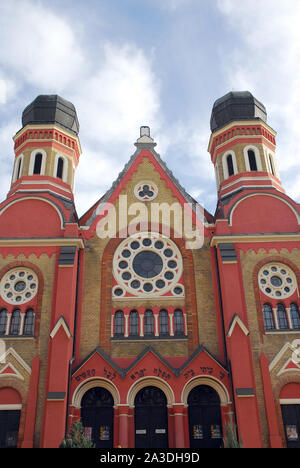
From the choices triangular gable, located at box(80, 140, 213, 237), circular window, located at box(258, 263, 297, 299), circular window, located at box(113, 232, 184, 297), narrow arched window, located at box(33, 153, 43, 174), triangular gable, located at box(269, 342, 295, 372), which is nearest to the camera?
triangular gable, located at box(269, 342, 295, 372)

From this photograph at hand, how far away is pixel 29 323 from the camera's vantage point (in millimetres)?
25906

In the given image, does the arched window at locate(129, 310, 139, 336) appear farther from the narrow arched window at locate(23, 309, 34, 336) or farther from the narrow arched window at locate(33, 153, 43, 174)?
the narrow arched window at locate(33, 153, 43, 174)

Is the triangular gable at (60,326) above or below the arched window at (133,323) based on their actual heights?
below

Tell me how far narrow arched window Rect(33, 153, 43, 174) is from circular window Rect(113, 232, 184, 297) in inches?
368

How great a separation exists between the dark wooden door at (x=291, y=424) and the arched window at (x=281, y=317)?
4.49 m

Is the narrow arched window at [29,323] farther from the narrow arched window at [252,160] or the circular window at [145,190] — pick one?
the narrow arched window at [252,160]

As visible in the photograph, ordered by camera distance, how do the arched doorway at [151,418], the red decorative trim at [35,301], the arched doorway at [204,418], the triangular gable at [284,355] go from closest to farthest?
1. the arched doorway at [204,418]
2. the arched doorway at [151,418]
3. the triangular gable at [284,355]
4. the red decorative trim at [35,301]

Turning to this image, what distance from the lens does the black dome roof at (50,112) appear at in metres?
33.9

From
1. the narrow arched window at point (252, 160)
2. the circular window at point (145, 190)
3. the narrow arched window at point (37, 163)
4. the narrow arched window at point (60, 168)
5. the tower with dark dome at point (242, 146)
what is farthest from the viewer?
the narrow arched window at point (60, 168)

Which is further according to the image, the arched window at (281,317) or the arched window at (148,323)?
the arched window at (148,323)

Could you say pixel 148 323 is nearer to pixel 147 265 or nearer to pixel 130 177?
A: pixel 147 265

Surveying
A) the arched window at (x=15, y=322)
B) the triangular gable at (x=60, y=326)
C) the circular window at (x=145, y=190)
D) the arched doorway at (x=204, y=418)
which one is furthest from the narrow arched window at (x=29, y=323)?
the circular window at (x=145, y=190)

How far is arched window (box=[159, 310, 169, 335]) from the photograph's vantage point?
1035 inches

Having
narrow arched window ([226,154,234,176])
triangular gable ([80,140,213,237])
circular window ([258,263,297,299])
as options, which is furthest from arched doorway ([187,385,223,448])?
narrow arched window ([226,154,234,176])
